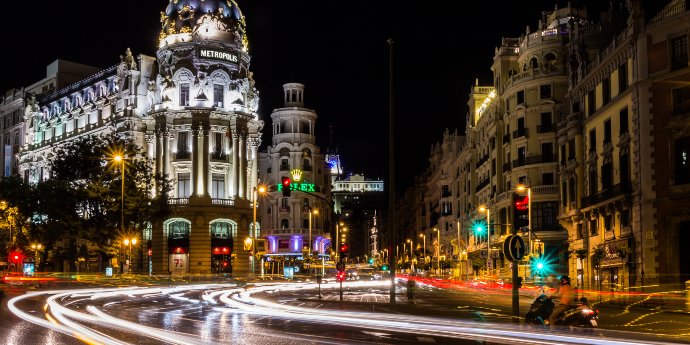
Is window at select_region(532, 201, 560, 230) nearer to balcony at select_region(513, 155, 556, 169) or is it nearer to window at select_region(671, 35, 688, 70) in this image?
balcony at select_region(513, 155, 556, 169)

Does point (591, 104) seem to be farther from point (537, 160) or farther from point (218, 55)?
point (218, 55)

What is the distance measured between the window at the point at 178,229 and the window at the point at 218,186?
174 inches

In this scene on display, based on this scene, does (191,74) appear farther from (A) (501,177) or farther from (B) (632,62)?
(B) (632,62)

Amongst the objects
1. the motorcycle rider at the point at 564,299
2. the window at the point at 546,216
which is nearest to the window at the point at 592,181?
the window at the point at 546,216

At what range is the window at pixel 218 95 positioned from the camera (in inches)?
3533

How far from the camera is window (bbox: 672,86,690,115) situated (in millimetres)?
42019

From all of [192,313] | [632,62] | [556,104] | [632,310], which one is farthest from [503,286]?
[192,313]

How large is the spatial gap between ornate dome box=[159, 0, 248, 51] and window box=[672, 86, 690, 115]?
189 ft

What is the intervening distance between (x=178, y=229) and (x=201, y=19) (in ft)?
75.4

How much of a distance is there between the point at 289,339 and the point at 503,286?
43781 mm

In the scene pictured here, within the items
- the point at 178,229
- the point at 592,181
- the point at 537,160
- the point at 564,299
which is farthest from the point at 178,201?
the point at 564,299

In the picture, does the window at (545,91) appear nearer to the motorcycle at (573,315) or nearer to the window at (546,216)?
the window at (546,216)

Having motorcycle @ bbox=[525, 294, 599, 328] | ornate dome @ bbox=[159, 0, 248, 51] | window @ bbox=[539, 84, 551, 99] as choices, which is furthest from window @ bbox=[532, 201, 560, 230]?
motorcycle @ bbox=[525, 294, 599, 328]

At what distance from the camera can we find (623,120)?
47.1 m
